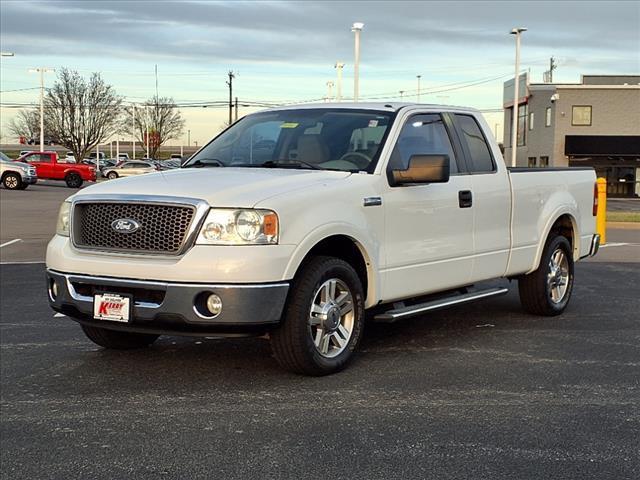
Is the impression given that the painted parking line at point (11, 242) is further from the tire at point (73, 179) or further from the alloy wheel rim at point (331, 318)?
the tire at point (73, 179)

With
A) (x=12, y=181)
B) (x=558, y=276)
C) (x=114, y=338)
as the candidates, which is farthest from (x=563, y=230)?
(x=12, y=181)

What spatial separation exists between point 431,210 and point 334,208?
114cm

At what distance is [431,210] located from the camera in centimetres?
641

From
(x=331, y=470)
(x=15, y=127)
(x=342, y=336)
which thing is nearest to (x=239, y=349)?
(x=342, y=336)

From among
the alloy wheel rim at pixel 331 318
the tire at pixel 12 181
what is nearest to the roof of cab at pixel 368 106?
the alloy wheel rim at pixel 331 318

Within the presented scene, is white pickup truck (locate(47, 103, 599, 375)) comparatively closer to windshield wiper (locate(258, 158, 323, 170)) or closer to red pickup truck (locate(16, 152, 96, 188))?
windshield wiper (locate(258, 158, 323, 170))

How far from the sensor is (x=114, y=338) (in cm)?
636

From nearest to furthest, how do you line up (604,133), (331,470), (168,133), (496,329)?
(331,470), (496,329), (604,133), (168,133)

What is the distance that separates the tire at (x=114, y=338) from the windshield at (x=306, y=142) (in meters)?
1.47

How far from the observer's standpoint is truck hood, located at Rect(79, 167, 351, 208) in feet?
17.0

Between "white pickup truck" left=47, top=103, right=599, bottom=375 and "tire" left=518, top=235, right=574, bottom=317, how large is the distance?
289 millimetres

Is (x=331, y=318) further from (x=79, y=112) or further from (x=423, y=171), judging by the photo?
(x=79, y=112)

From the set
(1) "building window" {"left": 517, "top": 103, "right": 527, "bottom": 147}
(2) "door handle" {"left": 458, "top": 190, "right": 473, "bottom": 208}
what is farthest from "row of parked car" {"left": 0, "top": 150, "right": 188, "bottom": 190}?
(2) "door handle" {"left": 458, "top": 190, "right": 473, "bottom": 208}

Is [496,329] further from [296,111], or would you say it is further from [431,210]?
[296,111]
